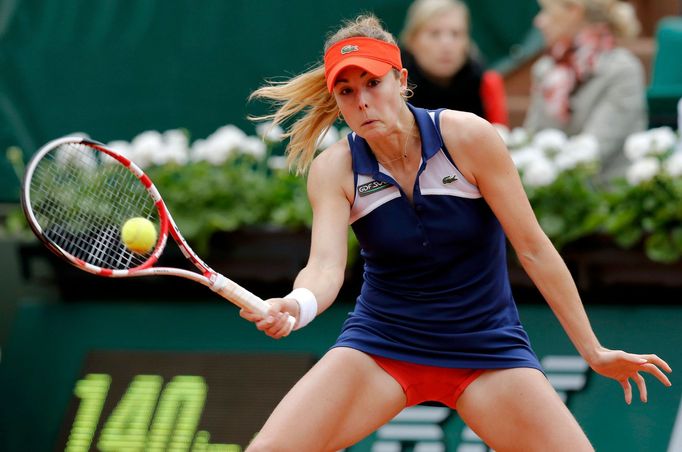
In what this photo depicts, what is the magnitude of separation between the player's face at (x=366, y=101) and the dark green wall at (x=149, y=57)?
3235mm

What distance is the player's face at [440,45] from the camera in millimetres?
5832

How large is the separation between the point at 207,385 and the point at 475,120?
2.16 m

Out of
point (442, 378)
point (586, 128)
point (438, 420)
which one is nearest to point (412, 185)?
point (442, 378)

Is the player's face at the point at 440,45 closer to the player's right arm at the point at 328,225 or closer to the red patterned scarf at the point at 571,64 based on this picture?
the red patterned scarf at the point at 571,64

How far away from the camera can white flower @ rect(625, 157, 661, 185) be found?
5.20 meters

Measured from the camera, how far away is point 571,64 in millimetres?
5930

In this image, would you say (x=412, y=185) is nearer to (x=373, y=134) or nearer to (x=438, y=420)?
(x=373, y=134)

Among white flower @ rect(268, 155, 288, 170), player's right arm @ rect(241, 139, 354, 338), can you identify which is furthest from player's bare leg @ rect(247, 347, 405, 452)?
white flower @ rect(268, 155, 288, 170)

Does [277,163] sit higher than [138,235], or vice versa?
[138,235]

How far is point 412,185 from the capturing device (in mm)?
3787

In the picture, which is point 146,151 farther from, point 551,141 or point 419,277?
point 419,277

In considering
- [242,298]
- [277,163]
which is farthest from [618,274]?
[242,298]

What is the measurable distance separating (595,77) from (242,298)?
2909 millimetres

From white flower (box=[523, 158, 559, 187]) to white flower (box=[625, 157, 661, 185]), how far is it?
32 centimetres
